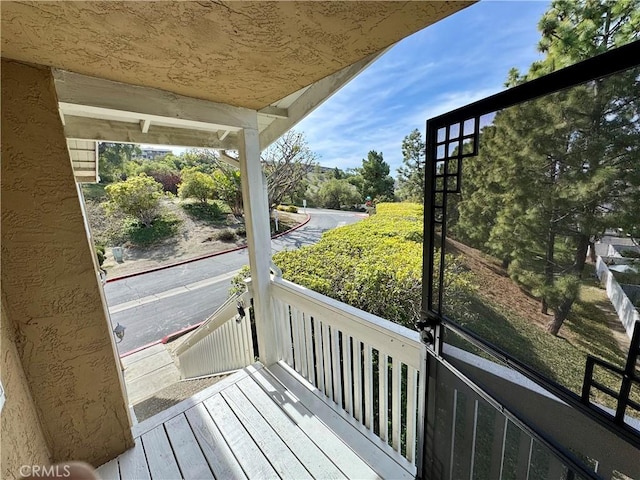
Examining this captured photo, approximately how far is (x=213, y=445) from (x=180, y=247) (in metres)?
12.4

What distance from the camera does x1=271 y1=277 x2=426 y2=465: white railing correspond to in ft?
4.49

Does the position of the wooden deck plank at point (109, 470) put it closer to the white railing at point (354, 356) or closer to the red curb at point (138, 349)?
the white railing at point (354, 356)

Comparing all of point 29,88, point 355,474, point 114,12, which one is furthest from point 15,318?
point 355,474

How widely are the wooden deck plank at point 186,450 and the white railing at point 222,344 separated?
2.79 ft

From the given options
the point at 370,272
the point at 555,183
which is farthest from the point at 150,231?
the point at 555,183

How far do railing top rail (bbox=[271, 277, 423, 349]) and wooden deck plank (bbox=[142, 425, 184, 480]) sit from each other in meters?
1.24

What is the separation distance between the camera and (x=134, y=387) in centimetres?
444

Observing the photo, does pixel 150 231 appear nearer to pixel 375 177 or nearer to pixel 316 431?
pixel 375 177

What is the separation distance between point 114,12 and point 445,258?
1472mm

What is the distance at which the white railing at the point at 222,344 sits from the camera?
2.59 m

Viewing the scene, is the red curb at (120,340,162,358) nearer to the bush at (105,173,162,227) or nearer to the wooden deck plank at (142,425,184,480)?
the wooden deck plank at (142,425,184,480)

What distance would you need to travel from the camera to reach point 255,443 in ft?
5.38

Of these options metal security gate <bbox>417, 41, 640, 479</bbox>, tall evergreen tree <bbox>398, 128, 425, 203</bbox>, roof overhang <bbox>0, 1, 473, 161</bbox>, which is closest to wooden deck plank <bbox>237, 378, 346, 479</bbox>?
metal security gate <bbox>417, 41, 640, 479</bbox>

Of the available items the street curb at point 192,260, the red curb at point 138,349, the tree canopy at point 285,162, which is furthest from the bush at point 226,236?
the red curb at point 138,349
